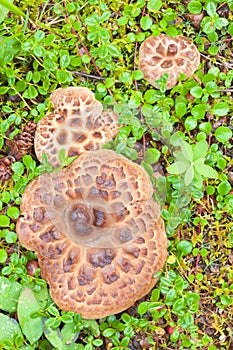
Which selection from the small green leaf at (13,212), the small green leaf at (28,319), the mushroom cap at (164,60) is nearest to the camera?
the small green leaf at (28,319)

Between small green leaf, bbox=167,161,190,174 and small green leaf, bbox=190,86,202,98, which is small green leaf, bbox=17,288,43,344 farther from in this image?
A: small green leaf, bbox=190,86,202,98

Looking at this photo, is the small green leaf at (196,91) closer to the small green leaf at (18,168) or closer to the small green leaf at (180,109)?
the small green leaf at (180,109)

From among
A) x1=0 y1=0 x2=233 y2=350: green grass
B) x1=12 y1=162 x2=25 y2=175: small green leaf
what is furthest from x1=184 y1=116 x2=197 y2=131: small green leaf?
x1=12 y1=162 x2=25 y2=175: small green leaf

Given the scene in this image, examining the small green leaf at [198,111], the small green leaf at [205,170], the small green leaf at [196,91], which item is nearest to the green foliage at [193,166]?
the small green leaf at [205,170]

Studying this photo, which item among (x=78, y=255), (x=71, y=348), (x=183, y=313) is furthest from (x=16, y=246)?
(x=183, y=313)

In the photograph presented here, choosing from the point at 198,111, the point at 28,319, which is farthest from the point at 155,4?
the point at 28,319

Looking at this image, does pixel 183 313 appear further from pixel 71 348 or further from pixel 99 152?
pixel 99 152
